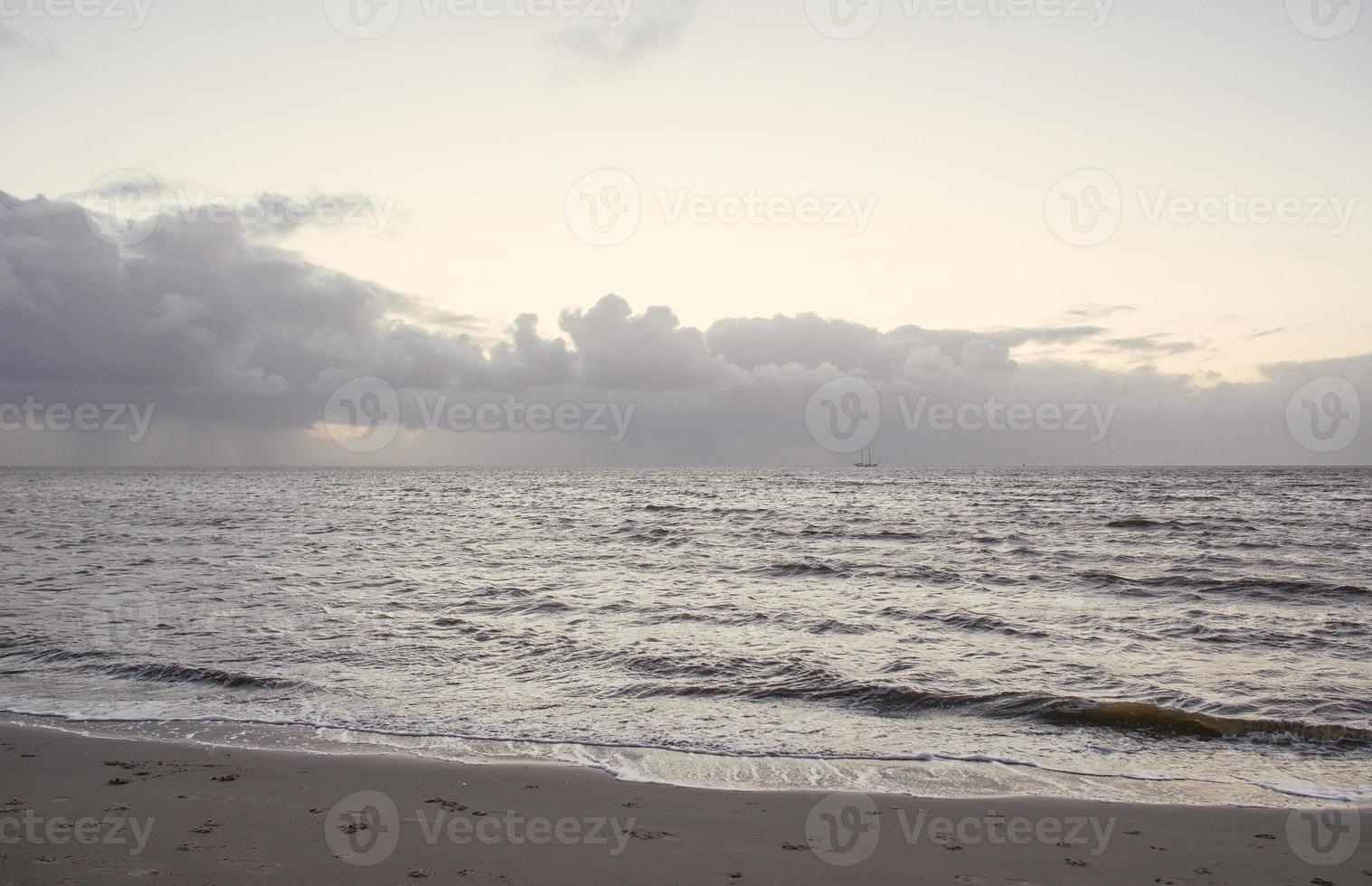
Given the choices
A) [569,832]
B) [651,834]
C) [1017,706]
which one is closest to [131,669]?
[569,832]

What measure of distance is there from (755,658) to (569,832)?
298 inches

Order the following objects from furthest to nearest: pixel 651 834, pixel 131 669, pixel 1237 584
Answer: pixel 1237 584 → pixel 131 669 → pixel 651 834

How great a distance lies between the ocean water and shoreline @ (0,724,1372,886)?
2.49 ft

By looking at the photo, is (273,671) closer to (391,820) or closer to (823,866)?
(391,820)

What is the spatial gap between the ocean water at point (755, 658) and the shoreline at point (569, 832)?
0.76 m

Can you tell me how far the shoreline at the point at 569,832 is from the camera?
6.34 m

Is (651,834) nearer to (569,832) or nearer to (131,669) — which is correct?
(569,832)

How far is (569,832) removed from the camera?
7180 mm

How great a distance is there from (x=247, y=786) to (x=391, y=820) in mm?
1979

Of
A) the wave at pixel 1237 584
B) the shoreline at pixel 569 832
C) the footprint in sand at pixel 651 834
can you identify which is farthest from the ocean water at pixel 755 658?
the footprint in sand at pixel 651 834

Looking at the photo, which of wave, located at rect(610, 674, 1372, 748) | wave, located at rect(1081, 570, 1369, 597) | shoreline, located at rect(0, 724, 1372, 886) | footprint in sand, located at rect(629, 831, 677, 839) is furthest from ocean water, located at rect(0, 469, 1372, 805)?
footprint in sand, located at rect(629, 831, 677, 839)

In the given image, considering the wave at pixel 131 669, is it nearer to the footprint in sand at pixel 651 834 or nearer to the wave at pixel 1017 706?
the wave at pixel 1017 706

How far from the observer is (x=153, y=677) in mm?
13250

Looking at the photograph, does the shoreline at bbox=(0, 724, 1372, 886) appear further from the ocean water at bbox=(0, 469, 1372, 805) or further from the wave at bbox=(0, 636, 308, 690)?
the wave at bbox=(0, 636, 308, 690)
